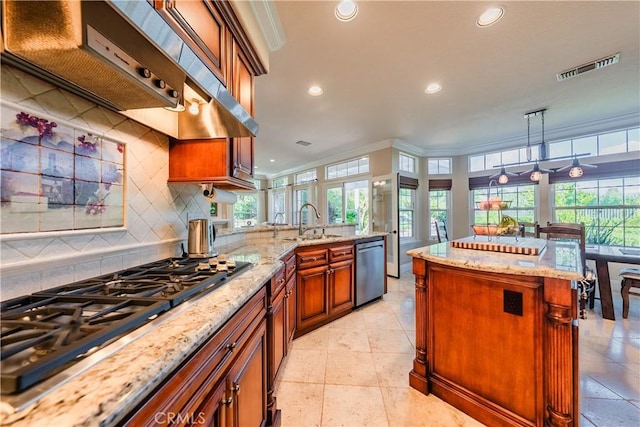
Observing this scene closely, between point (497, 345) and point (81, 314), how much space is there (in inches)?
74.7

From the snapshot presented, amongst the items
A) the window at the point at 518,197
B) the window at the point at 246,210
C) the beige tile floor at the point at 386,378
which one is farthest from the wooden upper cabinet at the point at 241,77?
the window at the point at 246,210

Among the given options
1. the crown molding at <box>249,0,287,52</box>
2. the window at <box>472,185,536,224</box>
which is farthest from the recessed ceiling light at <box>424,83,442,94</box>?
the window at <box>472,185,536,224</box>


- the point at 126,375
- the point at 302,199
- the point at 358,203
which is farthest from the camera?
the point at 302,199

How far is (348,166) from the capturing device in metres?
5.94

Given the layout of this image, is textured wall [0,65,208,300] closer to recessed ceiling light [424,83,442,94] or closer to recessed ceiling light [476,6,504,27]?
recessed ceiling light [476,6,504,27]

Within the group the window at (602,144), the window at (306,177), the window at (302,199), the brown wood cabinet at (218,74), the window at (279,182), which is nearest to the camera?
the brown wood cabinet at (218,74)

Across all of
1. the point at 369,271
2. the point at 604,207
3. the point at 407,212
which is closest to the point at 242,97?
the point at 369,271

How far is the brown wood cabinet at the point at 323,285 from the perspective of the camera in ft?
7.84

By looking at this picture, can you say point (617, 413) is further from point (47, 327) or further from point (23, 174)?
point (23, 174)

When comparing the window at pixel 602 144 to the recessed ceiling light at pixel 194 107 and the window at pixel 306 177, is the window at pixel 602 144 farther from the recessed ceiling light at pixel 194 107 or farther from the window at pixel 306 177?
the recessed ceiling light at pixel 194 107

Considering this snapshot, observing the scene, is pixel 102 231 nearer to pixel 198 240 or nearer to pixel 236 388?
pixel 198 240

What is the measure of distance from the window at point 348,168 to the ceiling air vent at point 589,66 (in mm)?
3176

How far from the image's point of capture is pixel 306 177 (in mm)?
7375

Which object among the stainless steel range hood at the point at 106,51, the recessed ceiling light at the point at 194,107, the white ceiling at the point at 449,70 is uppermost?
the white ceiling at the point at 449,70
